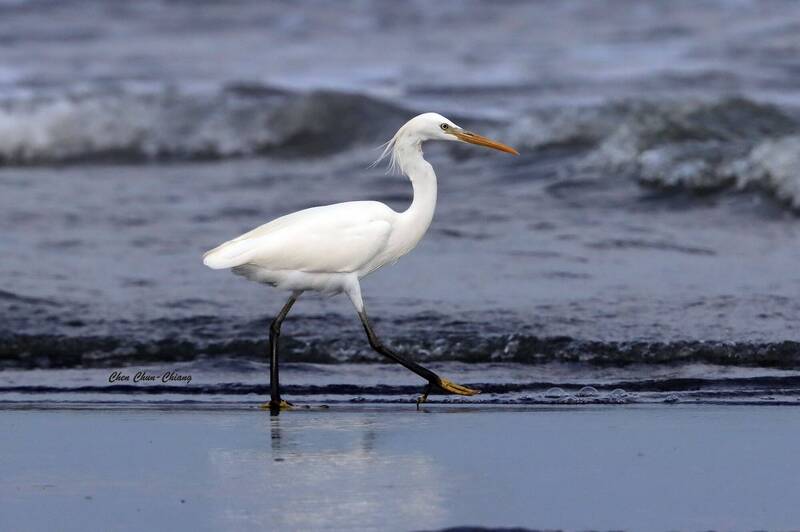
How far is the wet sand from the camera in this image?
158 inches

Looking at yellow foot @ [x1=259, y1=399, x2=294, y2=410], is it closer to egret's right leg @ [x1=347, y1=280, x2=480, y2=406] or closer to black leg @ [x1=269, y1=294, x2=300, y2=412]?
black leg @ [x1=269, y1=294, x2=300, y2=412]

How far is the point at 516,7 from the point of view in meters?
21.4

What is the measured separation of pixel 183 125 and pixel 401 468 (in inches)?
427

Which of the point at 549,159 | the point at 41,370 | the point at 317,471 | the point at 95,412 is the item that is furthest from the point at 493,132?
the point at 317,471

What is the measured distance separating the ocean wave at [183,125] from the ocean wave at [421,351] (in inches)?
270

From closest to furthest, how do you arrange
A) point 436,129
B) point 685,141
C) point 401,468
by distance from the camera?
point 401,468 → point 436,129 → point 685,141

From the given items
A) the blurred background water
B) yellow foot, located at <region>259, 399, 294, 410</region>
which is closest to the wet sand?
yellow foot, located at <region>259, 399, 294, 410</region>

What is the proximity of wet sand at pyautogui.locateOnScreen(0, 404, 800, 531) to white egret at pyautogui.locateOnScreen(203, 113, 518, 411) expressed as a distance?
599mm

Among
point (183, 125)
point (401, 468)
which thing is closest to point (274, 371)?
point (401, 468)

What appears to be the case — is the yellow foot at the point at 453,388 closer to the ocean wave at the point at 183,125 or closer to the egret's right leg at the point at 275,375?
the egret's right leg at the point at 275,375

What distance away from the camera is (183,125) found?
49.3ft

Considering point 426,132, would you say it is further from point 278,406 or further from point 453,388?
point 278,406

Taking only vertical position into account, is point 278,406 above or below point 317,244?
below

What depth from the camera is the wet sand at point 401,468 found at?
4.01 meters
